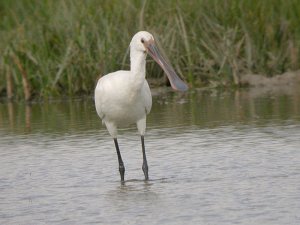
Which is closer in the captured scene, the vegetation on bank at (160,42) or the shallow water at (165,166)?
the shallow water at (165,166)

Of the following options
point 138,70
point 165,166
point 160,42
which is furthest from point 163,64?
point 160,42

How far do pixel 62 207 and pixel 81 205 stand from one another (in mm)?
146

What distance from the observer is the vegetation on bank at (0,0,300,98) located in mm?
15062

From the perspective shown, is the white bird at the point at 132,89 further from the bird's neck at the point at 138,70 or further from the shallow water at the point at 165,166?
the shallow water at the point at 165,166

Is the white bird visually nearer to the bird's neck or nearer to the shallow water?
the bird's neck

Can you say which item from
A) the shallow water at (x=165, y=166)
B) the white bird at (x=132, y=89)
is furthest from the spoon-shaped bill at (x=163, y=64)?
the shallow water at (x=165, y=166)

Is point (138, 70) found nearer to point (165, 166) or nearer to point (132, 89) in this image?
point (132, 89)

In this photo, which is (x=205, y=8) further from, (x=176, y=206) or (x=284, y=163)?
(x=176, y=206)

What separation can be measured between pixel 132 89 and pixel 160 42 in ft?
21.0

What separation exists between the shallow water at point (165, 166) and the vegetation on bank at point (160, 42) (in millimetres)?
1171

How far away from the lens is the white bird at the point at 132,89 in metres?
8.52

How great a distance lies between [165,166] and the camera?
9164 millimetres

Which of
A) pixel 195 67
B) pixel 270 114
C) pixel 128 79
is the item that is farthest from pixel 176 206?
pixel 195 67

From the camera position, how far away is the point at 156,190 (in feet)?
26.3
